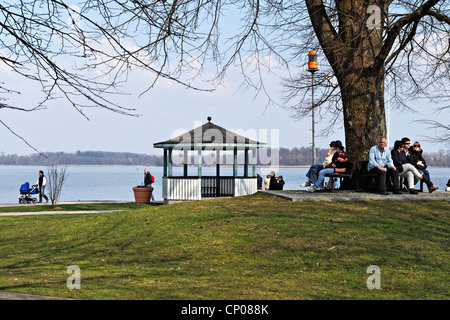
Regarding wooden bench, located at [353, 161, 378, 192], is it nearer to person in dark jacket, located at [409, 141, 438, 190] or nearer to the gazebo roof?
person in dark jacket, located at [409, 141, 438, 190]

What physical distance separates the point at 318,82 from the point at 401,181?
613 cm

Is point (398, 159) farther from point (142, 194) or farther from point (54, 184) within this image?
point (54, 184)

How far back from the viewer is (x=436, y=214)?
1338cm

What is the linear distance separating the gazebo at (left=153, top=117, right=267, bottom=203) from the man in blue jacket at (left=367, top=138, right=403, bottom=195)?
11530 millimetres

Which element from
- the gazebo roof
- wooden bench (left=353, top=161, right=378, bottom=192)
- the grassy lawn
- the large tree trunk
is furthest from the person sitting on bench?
the gazebo roof

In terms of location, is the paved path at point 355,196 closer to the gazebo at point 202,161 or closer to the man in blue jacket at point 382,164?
the man in blue jacket at point 382,164

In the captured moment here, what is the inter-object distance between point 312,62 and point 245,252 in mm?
12000

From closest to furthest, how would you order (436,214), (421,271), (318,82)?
(421,271), (436,214), (318,82)

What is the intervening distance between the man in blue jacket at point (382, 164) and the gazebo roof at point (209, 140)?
11.5m

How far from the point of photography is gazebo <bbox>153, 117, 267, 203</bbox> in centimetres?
2589

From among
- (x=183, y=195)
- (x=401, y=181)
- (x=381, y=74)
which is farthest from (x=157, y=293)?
(x=183, y=195)

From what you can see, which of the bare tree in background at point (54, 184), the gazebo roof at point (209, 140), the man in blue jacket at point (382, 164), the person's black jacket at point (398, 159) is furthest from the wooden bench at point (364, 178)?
the bare tree in background at point (54, 184)

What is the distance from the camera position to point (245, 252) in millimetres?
11188
